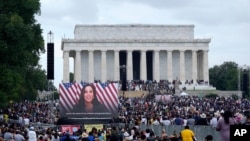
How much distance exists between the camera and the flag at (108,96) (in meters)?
44.8

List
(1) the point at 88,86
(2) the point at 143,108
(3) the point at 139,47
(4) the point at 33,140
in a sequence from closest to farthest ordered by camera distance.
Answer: (4) the point at 33,140 → (1) the point at 88,86 → (2) the point at 143,108 → (3) the point at 139,47

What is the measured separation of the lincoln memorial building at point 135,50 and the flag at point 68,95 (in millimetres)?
84867

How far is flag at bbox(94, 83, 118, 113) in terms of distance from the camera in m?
44.8

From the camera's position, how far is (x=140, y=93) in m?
105

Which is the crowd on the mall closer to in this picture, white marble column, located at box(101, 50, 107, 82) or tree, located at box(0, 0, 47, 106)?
tree, located at box(0, 0, 47, 106)

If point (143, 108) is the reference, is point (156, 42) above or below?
above

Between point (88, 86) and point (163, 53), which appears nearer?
point (88, 86)

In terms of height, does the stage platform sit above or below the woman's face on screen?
below

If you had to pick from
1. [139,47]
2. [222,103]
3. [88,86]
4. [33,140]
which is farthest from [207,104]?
[139,47]

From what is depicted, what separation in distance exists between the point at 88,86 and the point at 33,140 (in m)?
16.7

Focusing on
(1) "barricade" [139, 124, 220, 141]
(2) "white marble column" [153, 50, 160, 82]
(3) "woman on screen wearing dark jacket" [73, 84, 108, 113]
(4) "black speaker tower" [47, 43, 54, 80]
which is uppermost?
(2) "white marble column" [153, 50, 160, 82]

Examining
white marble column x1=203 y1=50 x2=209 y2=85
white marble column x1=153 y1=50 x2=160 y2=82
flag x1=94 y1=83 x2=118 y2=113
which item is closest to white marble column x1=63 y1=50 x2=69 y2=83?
white marble column x1=153 y1=50 x2=160 y2=82

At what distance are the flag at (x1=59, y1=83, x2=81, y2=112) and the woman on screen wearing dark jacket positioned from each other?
27 cm

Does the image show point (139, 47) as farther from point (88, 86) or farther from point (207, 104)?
point (88, 86)
